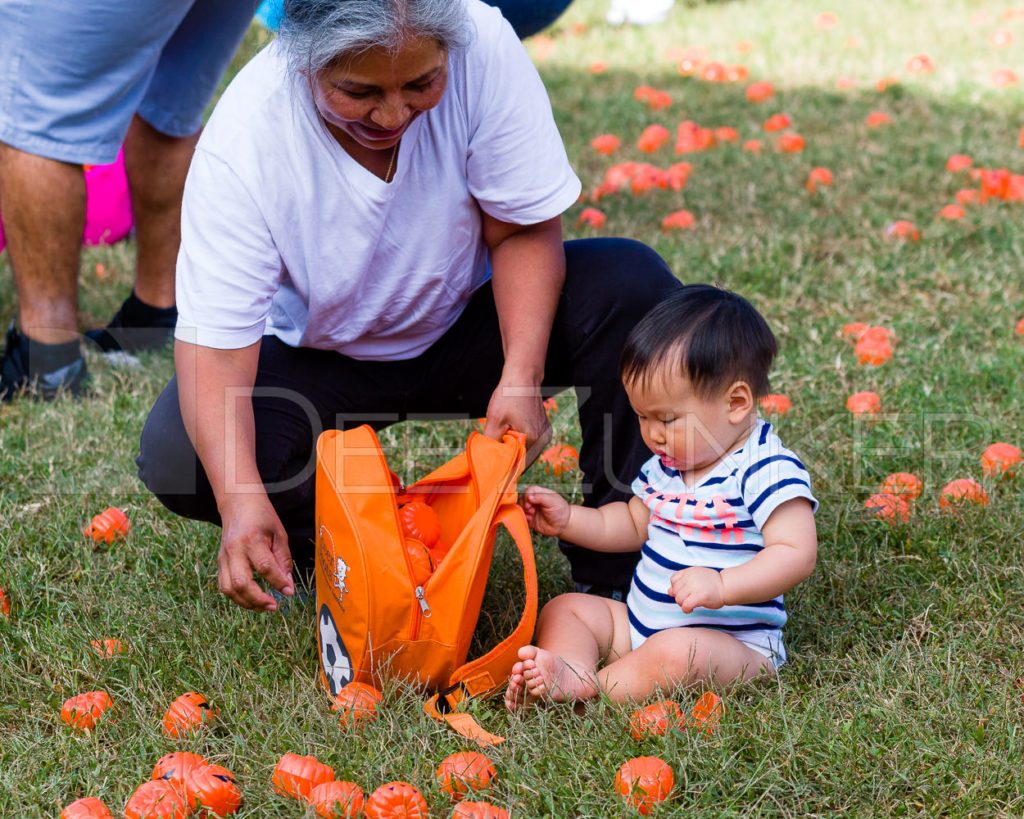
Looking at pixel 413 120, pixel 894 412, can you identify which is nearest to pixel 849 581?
pixel 894 412

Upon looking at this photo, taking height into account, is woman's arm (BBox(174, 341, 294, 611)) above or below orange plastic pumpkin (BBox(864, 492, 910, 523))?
above

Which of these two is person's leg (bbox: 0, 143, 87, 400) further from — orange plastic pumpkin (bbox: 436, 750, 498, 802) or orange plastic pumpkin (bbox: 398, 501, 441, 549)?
orange plastic pumpkin (bbox: 436, 750, 498, 802)

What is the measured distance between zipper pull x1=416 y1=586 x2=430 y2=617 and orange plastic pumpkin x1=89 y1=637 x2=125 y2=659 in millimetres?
717

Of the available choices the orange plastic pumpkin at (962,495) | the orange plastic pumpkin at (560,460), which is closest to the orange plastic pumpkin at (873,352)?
the orange plastic pumpkin at (962,495)

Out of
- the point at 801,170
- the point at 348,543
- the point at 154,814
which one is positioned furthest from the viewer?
the point at 801,170

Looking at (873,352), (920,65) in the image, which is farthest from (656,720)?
(920,65)

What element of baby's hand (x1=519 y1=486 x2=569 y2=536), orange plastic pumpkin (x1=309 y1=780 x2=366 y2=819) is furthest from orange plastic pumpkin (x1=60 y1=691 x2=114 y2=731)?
baby's hand (x1=519 y1=486 x2=569 y2=536)

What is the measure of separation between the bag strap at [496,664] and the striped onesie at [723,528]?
0.93 feet

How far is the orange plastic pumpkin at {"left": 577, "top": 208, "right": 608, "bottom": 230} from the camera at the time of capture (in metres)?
4.76

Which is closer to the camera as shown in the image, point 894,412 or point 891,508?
point 891,508

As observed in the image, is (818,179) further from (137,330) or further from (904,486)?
(137,330)

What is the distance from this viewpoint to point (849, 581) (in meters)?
2.54

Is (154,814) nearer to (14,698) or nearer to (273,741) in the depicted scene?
(273,741)

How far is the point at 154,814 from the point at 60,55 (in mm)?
2245
